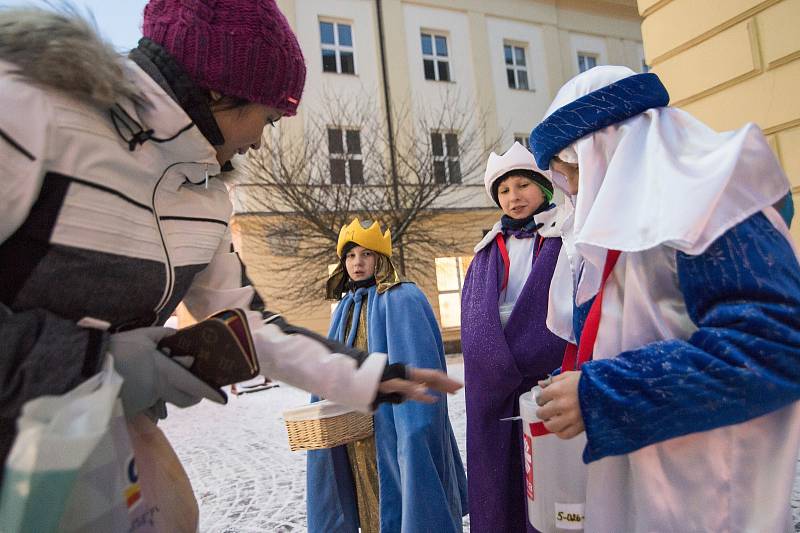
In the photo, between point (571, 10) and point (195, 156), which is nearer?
point (195, 156)

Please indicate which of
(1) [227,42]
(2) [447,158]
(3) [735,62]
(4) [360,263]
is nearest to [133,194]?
(1) [227,42]

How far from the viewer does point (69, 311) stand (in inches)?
38.2

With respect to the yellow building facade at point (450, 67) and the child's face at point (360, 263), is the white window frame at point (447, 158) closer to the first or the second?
the yellow building facade at point (450, 67)

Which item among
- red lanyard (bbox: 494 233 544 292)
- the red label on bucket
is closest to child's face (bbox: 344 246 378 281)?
red lanyard (bbox: 494 233 544 292)

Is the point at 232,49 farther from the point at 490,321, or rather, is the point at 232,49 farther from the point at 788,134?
the point at 788,134

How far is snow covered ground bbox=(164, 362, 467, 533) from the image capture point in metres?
3.89

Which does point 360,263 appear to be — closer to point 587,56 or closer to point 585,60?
A: point 585,60

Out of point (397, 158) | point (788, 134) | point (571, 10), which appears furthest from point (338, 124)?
point (788, 134)

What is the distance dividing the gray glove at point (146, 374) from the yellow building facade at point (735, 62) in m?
3.90

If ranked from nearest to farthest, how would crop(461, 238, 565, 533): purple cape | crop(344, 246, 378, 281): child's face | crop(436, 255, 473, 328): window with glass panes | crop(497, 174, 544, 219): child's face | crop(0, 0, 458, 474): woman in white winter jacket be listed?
crop(0, 0, 458, 474): woman in white winter jacket < crop(461, 238, 565, 533): purple cape < crop(497, 174, 544, 219): child's face < crop(344, 246, 378, 281): child's face < crop(436, 255, 473, 328): window with glass panes

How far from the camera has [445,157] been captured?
14258mm

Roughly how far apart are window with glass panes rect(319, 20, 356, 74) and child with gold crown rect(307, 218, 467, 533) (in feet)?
41.5

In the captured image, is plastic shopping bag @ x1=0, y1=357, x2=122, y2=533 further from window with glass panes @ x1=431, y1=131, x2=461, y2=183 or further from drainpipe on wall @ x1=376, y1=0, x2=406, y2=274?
window with glass panes @ x1=431, y1=131, x2=461, y2=183

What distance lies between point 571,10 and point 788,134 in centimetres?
1646
